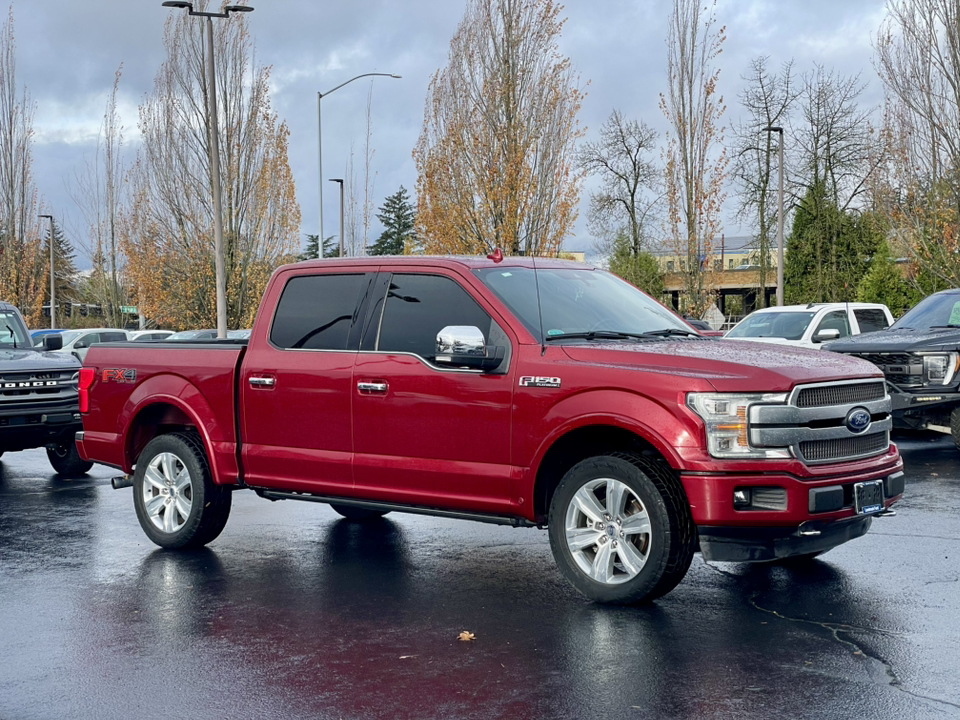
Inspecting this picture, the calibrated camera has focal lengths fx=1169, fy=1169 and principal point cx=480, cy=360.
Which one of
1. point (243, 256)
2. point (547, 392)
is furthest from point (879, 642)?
point (243, 256)

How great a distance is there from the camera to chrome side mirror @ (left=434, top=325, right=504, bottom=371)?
6625mm

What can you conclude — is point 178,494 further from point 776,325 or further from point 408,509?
point 776,325

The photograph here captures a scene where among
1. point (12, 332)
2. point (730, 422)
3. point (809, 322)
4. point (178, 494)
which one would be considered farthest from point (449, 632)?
point (809, 322)

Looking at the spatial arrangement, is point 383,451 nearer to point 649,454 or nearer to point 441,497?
point 441,497

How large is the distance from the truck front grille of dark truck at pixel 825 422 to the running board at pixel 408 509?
153 centimetres

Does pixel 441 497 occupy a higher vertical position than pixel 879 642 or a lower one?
higher

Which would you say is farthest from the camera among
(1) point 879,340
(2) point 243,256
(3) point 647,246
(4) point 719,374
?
(3) point 647,246

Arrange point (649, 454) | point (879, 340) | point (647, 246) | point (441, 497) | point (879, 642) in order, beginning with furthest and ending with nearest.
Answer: point (647, 246) → point (879, 340) → point (441, 497) → point (649, 454) → point (879, 642)

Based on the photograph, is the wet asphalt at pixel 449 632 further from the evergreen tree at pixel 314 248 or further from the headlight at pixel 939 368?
the evergreen tree at pixel 314 248

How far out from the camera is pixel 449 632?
19.7 ft

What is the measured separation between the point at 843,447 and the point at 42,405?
29.4 feet

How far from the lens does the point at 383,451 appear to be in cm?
717

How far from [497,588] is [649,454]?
129 cm

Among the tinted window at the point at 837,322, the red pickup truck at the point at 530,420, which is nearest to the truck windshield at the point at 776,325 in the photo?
the tinted window at the point at 837,322
